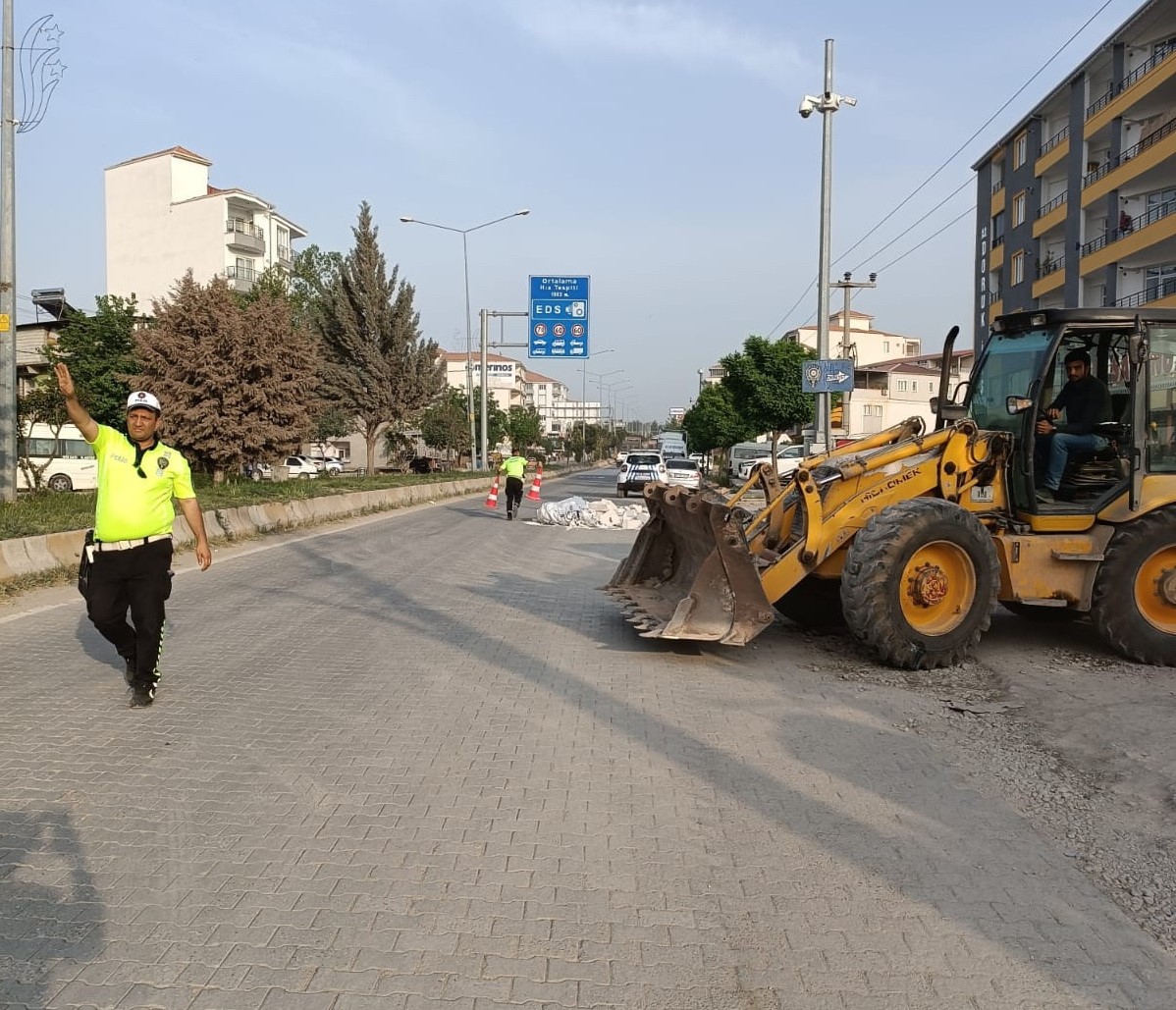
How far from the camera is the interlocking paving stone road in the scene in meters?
3.23

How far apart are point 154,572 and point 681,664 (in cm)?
389

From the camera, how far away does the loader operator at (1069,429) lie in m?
8.13

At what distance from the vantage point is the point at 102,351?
30.6 metres

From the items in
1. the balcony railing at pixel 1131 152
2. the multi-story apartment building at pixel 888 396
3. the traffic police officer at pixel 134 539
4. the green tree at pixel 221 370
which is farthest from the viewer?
the multi-story apartment building at pixel 888 396

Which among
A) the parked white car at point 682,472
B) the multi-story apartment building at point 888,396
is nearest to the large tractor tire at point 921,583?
the parked white car at point 682,472

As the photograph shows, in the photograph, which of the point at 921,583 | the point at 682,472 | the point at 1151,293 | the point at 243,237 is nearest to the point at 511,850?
the point at 921,583

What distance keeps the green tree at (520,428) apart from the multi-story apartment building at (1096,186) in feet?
140

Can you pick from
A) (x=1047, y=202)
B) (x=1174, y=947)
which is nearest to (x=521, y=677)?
(x=1174, y=947)

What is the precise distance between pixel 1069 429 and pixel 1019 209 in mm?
43640

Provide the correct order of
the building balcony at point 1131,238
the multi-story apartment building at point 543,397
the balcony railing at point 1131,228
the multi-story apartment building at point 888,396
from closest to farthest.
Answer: the building balcony at point 1131,238 < the balcony railing at point 1131,228 < the multi-story apartment building at point 888,396 < the multi-story apartment building at point 543,397

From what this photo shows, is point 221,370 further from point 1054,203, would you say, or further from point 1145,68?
point 1054,203

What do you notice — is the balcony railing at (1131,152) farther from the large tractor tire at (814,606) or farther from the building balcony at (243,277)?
the building balcony at (243,277)

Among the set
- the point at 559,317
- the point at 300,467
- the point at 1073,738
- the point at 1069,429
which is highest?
the point at 559,317

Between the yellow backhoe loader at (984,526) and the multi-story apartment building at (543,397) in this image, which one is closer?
the yellow backhoe loader at (984,526)
